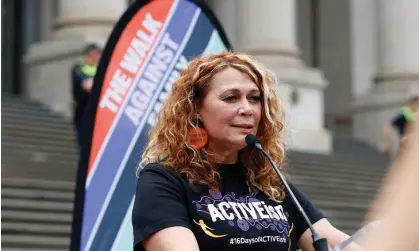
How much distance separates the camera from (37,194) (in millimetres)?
10141

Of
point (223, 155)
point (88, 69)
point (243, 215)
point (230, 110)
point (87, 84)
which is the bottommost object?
point (87, 84)

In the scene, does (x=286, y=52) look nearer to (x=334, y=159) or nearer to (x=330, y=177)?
(x=334, y=159)

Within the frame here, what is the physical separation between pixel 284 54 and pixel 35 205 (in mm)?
8964

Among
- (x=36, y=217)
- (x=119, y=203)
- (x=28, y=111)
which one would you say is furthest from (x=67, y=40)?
(x=119, y=203)

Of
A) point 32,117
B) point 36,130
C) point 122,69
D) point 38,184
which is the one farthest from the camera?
point 32,117

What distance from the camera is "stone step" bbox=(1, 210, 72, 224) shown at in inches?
369

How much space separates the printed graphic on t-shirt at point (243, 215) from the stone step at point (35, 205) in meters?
6.88

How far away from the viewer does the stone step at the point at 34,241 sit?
8875 millimetres

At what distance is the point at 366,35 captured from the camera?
2380 cm

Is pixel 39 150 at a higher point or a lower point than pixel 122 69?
lower

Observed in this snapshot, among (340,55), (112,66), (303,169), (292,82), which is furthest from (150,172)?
(340,55)

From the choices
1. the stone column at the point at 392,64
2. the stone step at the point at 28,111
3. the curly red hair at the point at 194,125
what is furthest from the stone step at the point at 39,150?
the stone column at the point at 392,64

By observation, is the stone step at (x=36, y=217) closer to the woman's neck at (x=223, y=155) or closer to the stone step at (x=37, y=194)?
the stone step at (x=37, y=194)

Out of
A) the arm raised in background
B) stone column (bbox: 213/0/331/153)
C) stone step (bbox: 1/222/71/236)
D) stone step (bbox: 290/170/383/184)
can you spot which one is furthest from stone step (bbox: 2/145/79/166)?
the arm raised in background
